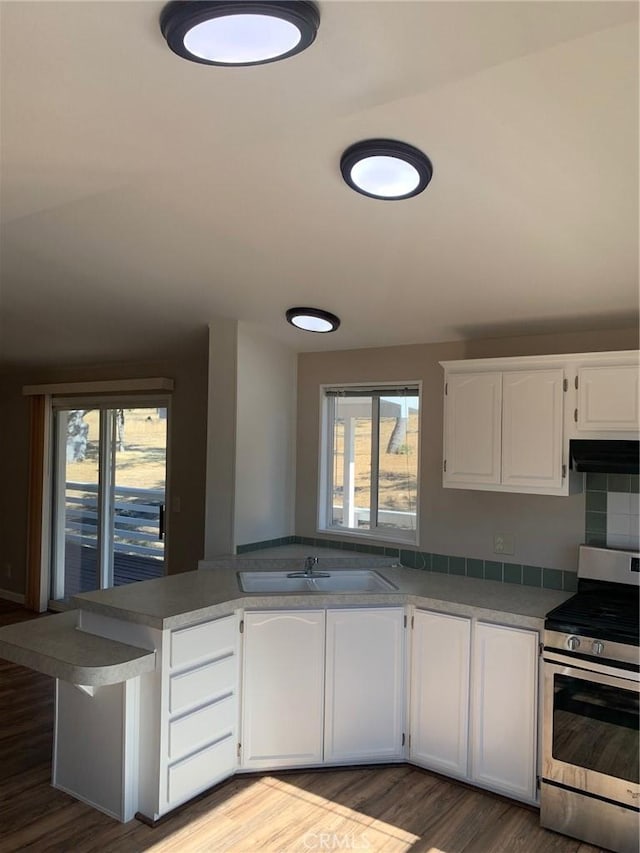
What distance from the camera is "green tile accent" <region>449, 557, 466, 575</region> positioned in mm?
3641

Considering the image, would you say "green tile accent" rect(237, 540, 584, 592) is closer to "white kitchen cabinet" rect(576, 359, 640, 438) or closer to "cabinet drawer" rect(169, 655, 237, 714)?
"white kitchen cabinet" rect(576, 359, 640, 438)

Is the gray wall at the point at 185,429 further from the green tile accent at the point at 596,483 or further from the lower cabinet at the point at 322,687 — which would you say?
the green tile accent at the point at 596,483

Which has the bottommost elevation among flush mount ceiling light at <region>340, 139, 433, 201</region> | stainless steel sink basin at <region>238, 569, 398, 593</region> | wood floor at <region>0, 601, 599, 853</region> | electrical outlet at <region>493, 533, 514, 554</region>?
wood floor at <region>0, 601, 599, 853</region>

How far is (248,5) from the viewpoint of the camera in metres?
1.34

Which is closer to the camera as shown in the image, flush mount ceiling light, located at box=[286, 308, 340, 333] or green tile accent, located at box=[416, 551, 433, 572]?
flush mount ceiling light, located at box=[286, 308, 340, 333]

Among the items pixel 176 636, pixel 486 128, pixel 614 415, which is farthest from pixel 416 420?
pixel 486 128

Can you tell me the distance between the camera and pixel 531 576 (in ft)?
11.1

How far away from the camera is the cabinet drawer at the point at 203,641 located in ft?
9.14

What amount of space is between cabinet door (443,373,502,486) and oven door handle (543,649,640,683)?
88 centimetres

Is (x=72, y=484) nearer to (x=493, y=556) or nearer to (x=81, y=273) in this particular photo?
(x=81, y=273)

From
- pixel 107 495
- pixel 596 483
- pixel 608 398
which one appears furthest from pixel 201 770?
pixel 107 495

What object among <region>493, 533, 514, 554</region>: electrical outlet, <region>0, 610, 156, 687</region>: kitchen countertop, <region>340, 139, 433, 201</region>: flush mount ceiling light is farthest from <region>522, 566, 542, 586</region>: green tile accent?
<region>340, 139, 433, 201</region>: flush mount ceiling light

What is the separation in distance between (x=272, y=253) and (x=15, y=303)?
209 centimetres

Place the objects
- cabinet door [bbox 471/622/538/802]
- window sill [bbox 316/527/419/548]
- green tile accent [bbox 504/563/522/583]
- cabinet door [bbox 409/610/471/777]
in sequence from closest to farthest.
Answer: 1. cabinet door [bbox 471/622/538/802]
2. cabinet door [bbox 409/610/471/777]
3. green tile accent [bbox 504/563/522/583]
4. window sill [bbox 316/527/419/548]
